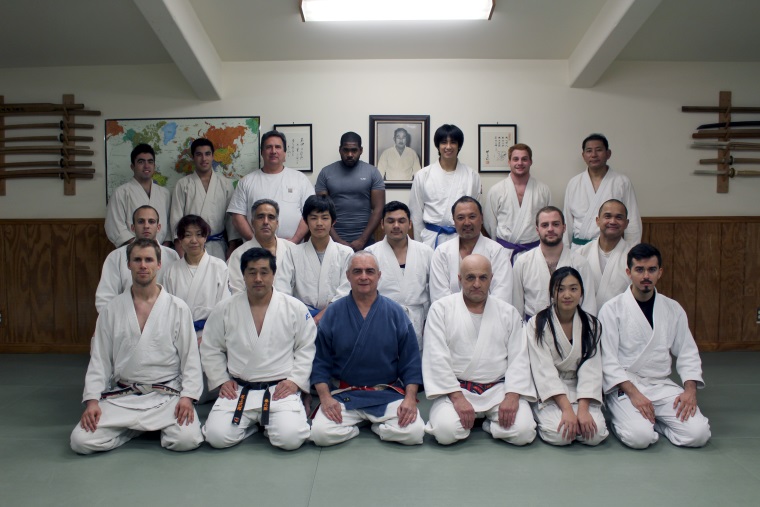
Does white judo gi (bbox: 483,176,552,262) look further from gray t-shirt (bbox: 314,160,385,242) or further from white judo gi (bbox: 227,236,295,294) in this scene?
white judo gi (bbox: 227,236,295,294)

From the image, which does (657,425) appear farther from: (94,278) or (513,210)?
(94,278)

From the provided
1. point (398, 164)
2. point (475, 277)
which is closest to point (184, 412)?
point (475, 277)

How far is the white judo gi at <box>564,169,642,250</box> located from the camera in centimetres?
499

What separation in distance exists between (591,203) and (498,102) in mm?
1316

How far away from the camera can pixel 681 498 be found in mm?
2605

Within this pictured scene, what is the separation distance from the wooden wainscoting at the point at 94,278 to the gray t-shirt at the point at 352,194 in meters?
2.27

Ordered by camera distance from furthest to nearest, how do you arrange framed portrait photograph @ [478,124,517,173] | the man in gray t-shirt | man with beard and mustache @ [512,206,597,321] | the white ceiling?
framed portrait photograph @ [478,124,517,173] → the man in gray t-shirt → the white ceiling → man with beard and mustache @ [512,206,597,321]

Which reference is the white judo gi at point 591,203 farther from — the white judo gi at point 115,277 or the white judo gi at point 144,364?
the white judo gi at point 115,277

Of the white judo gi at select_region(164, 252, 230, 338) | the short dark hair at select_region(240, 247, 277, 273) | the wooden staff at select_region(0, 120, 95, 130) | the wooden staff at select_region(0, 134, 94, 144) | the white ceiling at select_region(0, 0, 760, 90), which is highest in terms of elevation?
the white ceiling at select_region(0, 0, 760, 90)

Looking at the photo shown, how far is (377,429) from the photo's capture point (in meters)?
3.36

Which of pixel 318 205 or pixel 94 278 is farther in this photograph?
pixel 94 278

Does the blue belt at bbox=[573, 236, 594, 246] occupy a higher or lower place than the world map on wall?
lower

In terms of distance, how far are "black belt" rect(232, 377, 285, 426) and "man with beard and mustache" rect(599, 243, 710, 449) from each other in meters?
1.91

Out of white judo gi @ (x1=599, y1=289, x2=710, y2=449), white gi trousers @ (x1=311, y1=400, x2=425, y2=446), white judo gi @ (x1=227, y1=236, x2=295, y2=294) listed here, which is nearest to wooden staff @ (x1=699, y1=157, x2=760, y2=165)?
white judo gi @ (x1=599, y1=289, x2=710, y2=449)
